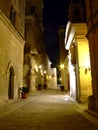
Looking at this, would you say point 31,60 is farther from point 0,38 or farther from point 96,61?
point 96,61

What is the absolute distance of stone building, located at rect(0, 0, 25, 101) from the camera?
38.9 ft

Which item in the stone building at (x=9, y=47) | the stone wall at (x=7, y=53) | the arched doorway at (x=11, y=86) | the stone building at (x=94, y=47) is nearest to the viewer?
the stone building at (x=94, y=47)

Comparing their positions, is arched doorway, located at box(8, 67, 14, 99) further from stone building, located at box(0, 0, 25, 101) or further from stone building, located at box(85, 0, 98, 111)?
stone building, located at box(85, 0, 98, 111)

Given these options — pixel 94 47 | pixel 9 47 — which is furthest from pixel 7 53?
pixel 94 47

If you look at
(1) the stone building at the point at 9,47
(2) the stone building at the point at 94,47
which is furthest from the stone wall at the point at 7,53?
(2) the stone building at the point at 94,47

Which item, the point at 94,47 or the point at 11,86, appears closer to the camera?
the point at 94,47

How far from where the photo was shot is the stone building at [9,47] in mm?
11852

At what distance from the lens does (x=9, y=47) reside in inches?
530

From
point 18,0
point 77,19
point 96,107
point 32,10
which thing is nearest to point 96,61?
point 96,107

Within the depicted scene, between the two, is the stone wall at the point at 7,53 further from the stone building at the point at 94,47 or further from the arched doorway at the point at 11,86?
the stone building at the point at 94,47

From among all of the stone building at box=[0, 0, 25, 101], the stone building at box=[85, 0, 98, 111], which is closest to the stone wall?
the stone building at box=[0, 0, 25, 101]

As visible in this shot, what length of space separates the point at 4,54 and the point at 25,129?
8079 millimetres

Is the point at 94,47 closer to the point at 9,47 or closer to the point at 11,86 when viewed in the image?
the point at 9,47

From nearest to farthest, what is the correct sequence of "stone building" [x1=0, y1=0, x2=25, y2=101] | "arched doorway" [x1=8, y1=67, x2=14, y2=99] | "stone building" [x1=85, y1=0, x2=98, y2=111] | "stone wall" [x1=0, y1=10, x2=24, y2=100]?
"stone building" [x1=85, y1=0, x2=98, y2=111] → "stone wall" [x1=0, y1=10, x2=24, y2=100] → "stone building" [x1=0, y1=0, x2=25, y2=101] → "arched doorway" [x1=8, y1=67, x2=14, y2=99]
